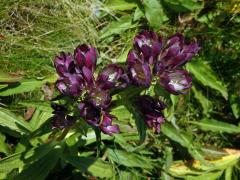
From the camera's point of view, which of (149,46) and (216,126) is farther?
(216,126)

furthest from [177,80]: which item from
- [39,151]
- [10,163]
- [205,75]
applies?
[205,75]

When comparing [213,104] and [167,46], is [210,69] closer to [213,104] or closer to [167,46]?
[213,104]

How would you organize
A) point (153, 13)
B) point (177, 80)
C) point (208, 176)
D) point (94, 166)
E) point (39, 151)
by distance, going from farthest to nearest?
point (153, 13) → point (208, 176) → point (94, 166) → point (39, 151) → point (177, 80)

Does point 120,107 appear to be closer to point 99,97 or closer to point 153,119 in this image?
point 153,119

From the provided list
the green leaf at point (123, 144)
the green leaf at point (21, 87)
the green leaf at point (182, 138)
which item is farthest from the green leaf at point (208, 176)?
the green leaf at point (21, 87)

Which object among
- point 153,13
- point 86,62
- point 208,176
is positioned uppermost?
point 153,13
